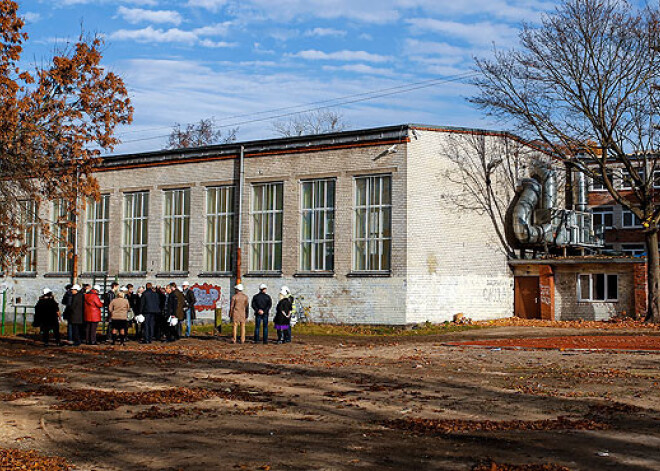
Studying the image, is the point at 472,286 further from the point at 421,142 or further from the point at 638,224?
the point at 638,224

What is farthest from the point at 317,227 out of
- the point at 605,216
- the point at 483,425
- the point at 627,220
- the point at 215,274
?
the point at 627,220

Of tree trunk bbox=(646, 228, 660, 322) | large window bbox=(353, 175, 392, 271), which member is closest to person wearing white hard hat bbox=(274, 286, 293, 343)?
large window bbox=(353, 175, 392, 271)

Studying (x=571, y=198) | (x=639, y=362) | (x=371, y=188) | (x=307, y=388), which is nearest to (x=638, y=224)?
(x=571, y=198)

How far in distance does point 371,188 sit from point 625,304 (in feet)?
39.9

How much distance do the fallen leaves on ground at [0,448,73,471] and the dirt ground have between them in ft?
0.63

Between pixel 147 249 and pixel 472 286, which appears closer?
pixel 472 286

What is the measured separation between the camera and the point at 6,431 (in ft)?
32.7

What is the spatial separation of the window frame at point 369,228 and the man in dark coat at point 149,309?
9.28 metres

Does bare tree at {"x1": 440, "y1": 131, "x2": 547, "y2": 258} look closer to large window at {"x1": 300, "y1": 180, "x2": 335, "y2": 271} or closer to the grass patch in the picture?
large window at {"x1": 300, "y1": 180, "x2": 335, "y2": 271}

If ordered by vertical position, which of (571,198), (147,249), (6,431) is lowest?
(6,431)

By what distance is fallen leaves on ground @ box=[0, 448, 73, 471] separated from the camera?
7.72 m

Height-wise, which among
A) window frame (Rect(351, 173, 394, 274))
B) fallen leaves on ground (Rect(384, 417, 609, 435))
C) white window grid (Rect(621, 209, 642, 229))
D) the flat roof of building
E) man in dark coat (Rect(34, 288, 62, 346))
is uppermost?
the flat roof of building

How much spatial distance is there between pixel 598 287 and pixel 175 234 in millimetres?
19111

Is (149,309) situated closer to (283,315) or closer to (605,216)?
(283,315)
